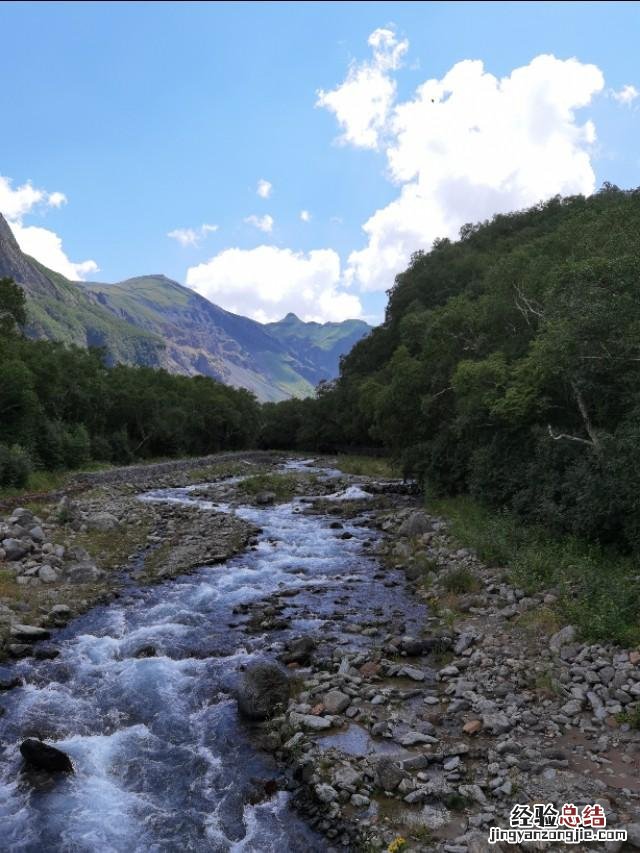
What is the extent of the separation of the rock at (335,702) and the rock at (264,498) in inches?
1040

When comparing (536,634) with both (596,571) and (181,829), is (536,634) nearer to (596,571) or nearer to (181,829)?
(596,571)

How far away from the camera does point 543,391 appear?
22359 mm

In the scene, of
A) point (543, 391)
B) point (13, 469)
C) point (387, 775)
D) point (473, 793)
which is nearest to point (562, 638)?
point (473, 793)

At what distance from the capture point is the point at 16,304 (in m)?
52.1

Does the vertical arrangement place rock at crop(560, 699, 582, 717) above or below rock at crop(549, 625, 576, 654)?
below

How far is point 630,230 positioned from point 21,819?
1005 inches

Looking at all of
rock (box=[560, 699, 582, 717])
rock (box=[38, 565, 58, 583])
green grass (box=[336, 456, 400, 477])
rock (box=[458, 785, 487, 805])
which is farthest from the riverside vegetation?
rock (box=[38, 565, 58, 583])

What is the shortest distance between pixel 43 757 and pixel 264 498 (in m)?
28.8

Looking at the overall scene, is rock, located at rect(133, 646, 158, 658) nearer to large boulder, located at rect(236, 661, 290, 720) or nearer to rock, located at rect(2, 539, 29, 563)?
large boulder, located at rect(236, 661, 290, 720)

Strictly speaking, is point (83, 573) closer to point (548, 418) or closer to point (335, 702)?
point (335, 702)

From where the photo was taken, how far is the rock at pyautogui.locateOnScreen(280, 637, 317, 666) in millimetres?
13734

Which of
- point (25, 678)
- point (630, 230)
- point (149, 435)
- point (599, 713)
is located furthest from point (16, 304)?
point (599, 713)

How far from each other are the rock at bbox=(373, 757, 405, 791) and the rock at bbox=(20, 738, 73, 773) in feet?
18.4

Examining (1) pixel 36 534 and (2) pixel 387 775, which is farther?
(1) pixel 36 534
